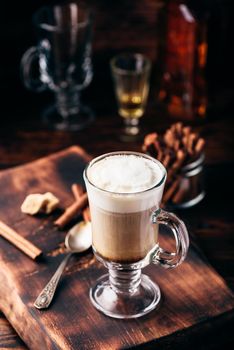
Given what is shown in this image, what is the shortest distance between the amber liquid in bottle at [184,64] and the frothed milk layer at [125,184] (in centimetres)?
76

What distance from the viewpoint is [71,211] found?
56.4 inches

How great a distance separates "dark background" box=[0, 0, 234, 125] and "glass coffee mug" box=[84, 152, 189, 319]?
84 centimetres

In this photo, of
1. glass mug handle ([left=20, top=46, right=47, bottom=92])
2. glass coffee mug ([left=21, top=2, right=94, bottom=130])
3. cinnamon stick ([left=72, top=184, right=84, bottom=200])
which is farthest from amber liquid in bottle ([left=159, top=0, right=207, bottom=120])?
cinnamon stick ([left=72, top=184, right=84, bottom=200])

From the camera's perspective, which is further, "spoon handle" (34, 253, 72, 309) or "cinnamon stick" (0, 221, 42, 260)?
"cinnamon stick" (0, 221, 42, 260)

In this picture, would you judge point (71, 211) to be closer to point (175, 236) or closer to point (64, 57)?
point (175, 236)

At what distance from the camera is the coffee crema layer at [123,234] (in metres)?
1.13

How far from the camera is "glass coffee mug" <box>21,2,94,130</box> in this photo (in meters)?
1.88

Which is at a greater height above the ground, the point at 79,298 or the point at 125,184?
the point at 125,184

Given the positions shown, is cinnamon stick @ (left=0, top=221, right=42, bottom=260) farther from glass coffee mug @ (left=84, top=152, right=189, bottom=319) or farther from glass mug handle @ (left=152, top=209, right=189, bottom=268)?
glass mug handle @ (left=152, top=209, right=189, bottom=268)

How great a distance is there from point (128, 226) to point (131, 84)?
803mm

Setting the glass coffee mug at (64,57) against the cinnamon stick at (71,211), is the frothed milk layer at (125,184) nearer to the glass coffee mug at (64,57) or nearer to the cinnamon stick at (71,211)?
the cinnamon stick at (71,211)

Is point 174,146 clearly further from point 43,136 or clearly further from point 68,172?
point 43,136

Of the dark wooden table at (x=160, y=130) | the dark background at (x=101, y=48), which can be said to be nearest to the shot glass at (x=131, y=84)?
the dark wooden table at (x=160, y=130)

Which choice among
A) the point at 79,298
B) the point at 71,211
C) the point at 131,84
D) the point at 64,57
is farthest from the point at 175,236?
the point at 64,57
